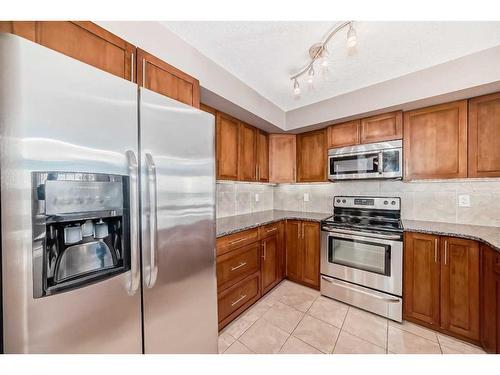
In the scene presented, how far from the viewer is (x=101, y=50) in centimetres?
105

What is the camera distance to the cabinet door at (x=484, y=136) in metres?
1.77

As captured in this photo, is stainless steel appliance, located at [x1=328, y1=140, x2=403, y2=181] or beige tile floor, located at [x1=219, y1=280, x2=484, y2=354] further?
stainless steel appliance, located at [x1=328, y1=140, x2=403, y2=181]

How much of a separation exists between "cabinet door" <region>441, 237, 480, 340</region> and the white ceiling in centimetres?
157

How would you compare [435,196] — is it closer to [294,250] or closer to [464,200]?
[464,200]

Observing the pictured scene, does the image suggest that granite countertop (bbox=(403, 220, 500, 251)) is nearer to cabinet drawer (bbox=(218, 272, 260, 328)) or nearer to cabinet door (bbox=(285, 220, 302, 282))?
cabinet door (bbox=(285, 220, 302, 282))

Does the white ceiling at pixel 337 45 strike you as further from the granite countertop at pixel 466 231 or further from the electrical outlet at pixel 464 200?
the granite countertop at pixel 466 231

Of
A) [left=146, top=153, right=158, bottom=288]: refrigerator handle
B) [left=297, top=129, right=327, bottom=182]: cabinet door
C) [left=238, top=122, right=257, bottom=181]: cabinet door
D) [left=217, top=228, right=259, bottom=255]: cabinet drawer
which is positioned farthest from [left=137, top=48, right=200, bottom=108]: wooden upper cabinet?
[left=297, top=129, right=327, bottom=182]: cabinet door

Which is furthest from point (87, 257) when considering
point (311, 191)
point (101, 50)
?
point (311, 191)

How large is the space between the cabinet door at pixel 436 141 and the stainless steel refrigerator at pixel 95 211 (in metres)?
2.25

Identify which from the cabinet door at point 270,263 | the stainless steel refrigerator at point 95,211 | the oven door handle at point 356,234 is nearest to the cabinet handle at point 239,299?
the cabinet door at point 270,263

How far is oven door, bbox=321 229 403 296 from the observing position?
77.1 inches
